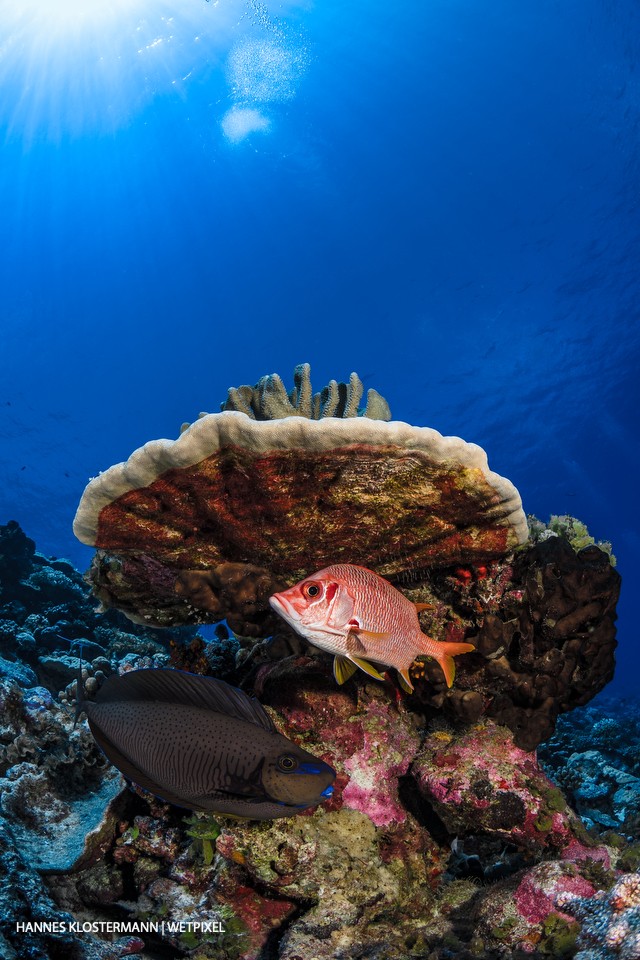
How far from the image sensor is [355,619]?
2.08 metres

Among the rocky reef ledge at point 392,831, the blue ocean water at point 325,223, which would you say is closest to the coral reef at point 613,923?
the rocky reef ledge at point 392,831

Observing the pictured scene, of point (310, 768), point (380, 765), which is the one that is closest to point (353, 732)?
point (380, 765)

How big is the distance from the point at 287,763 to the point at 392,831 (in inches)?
90.5

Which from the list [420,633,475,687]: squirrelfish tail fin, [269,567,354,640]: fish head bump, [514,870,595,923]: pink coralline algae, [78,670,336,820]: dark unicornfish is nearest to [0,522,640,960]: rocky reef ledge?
[514,870,595,923]: pink coralline algae

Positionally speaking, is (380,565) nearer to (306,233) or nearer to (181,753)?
(181,753)

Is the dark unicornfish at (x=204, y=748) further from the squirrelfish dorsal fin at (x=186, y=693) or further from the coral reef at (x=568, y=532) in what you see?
the coral reef at (x=568, y=532)

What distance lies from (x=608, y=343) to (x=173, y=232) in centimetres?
4263

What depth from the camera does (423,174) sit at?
132ft

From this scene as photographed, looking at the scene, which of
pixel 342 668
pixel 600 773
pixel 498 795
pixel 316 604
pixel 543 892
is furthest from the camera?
pixel 600 773

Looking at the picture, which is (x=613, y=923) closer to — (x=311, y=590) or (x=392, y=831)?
(x=392, y=831)

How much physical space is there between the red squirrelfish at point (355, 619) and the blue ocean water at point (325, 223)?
43.0m

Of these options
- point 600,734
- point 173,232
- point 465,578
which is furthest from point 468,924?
point 173,232

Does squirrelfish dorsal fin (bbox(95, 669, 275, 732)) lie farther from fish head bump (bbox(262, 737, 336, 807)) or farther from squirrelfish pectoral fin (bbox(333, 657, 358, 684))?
squirrelfish pectoral fin (bbox(333, 657, 358, 684))

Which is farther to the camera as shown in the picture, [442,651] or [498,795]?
[498,795]
